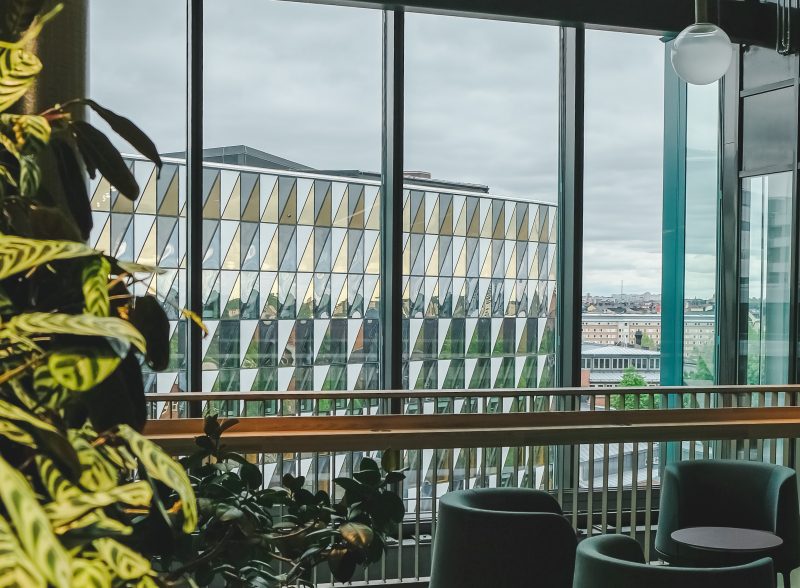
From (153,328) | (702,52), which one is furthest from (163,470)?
(702,52)

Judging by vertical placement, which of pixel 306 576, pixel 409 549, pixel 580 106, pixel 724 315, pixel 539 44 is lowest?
pixel 409 549

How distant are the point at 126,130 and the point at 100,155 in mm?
80

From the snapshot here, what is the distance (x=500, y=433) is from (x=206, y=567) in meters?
2.26

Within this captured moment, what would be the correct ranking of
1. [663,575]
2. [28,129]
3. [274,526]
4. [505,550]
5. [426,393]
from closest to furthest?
[28,129]
[274,526]
[663,575]
[505,550]
[426,393]

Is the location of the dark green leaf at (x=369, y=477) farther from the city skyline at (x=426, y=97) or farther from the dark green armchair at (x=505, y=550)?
the city skyline at (x=426, y=97)

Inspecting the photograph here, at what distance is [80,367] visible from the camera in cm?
78

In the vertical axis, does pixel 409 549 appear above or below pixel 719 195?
below

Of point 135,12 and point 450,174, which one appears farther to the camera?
point 450,174

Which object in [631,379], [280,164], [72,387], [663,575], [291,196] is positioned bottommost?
[663,575]

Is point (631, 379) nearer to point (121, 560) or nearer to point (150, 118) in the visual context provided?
point (150, 118)

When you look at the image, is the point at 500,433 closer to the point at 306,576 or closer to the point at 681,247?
the point at 306,576

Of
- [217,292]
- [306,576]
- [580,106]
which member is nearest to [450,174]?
[580,106]

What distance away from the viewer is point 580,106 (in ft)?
22.0

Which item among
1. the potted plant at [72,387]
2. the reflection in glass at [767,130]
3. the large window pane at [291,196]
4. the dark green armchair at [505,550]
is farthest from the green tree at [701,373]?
the potted plant at [72,387]
